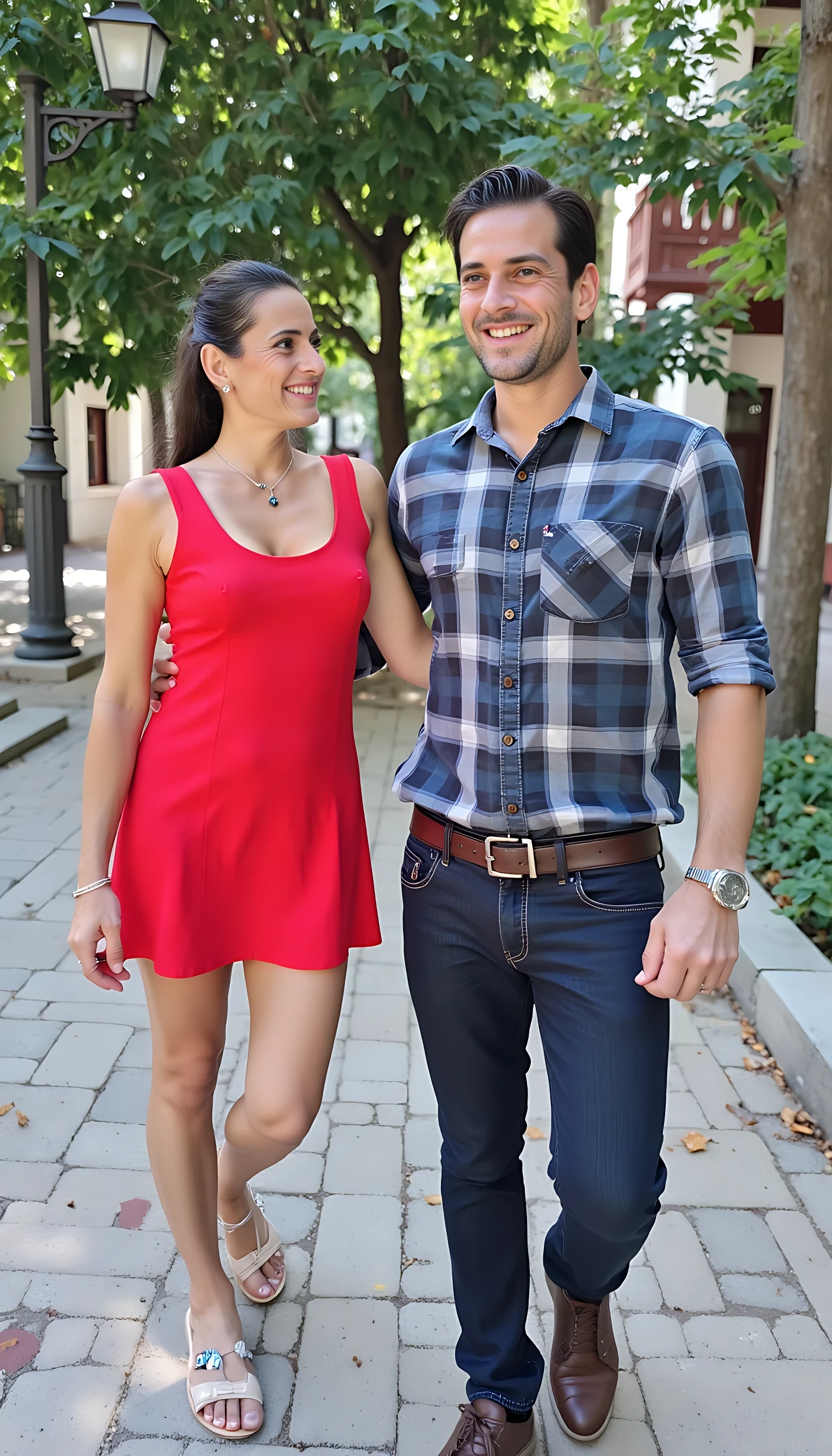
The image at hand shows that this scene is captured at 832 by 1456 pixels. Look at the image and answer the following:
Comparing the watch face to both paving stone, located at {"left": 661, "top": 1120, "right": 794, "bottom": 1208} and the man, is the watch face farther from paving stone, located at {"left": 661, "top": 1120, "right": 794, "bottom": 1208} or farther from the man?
paving stone, located at {"left": 661, "top": 1120, "right": 794, "bottom": 1208}

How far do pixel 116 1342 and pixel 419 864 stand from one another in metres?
Answer: 1.28

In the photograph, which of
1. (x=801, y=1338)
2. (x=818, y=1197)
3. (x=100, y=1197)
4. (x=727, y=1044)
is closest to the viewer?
(x=801, y=1338)

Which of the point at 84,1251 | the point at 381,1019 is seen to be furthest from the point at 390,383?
the point at 84,1251

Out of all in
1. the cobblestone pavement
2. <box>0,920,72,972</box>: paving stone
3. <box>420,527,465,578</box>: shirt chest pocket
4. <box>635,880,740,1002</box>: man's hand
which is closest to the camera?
<box>635,880,740,1002</box>: man's hand

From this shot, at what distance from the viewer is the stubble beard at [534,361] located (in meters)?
2.05

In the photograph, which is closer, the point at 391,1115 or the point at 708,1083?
the point at 391,1115

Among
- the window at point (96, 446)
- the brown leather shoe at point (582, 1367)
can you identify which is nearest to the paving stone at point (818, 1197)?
the brown leather shoe at point (582, 1367)

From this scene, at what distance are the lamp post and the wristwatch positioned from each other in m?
6.94

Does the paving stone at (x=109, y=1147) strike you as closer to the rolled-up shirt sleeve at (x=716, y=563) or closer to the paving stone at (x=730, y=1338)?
the paving stone at (x=730, y=1338)

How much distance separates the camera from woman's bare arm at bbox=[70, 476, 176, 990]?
2176 millimetres

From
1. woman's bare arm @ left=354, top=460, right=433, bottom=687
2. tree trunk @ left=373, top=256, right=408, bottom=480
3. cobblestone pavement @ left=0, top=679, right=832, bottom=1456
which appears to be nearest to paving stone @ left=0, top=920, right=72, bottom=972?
cobblestone pavement @ left=0, top=679, right=832, bottom=1456

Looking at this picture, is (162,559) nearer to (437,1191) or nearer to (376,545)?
(376,545)

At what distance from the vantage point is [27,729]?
7.43 meters

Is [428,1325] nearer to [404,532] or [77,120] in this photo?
[404,532]
